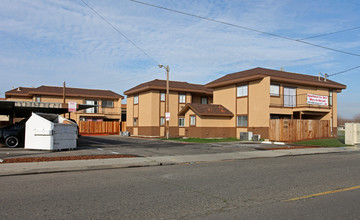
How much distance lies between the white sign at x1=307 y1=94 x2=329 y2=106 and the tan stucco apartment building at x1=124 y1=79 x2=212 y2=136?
14.2 m

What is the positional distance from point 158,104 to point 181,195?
106 feet

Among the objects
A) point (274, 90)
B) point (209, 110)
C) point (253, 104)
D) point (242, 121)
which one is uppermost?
point (274, 90)

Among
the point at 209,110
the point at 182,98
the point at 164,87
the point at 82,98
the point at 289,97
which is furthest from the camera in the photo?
the point at 82,98

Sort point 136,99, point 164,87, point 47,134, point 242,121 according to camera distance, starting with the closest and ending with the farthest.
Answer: point 47,134 < point 242,121 < point 164,87 < point 136,99

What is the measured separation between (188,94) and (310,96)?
50.9 feet

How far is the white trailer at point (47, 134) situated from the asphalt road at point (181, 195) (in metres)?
6.47

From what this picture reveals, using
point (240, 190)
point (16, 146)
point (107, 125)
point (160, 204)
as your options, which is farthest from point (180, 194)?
point (107, 125)

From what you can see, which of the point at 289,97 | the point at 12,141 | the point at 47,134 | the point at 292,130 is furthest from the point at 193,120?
the point at 47,134

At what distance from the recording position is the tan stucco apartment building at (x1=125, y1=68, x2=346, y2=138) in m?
30.6

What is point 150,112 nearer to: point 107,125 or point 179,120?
point 179,120

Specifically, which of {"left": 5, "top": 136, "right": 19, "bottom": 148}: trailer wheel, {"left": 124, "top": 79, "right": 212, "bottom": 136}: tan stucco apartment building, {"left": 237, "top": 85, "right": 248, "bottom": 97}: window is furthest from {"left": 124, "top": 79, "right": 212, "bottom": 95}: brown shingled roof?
{"left": 5, "top": 136, "right": 19, "bottom": 148}: trailer wheel

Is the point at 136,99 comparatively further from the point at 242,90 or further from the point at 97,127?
the point at 242,90

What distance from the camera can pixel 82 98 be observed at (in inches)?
2013

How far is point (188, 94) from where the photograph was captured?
41.6m
